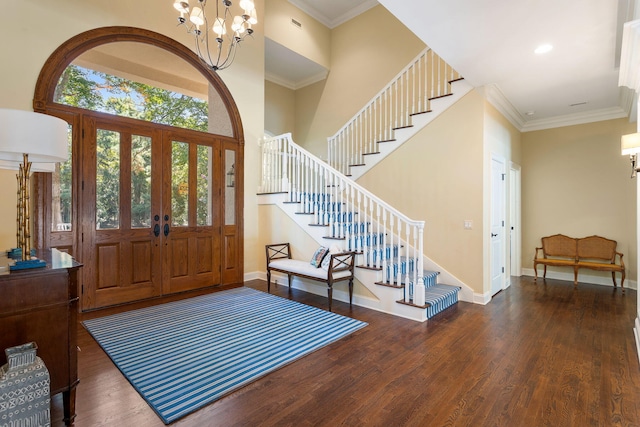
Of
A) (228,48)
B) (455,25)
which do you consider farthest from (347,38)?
(455,25)

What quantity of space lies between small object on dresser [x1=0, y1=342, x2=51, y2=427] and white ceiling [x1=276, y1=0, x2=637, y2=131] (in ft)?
11.7

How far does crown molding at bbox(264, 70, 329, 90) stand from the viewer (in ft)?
25.2

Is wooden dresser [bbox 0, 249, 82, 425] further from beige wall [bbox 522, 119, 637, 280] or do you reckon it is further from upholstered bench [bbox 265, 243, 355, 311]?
beige wall [bbox 522, 119, 637, 280]

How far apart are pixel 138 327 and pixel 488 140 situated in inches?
204

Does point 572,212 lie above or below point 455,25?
below

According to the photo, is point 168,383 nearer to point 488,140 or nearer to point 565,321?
point 565,321

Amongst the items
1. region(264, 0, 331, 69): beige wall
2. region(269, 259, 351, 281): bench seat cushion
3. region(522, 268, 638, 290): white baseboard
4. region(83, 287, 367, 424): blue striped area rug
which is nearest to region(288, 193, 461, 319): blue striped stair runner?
region(269, 259, 351, 281): bench seat cushion

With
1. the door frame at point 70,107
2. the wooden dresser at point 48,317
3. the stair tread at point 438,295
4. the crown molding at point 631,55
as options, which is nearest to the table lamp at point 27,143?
the wooden dresser at point 48,317

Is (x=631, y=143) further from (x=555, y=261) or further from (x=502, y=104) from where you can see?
(x=555, y=261)

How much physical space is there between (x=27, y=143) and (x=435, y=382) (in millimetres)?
3147

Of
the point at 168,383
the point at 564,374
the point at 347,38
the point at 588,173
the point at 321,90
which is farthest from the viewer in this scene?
the point at 321,90

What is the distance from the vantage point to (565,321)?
365 cm

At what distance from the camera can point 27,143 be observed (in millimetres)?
1759

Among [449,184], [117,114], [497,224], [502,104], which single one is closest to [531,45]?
Answer: [502,104]
